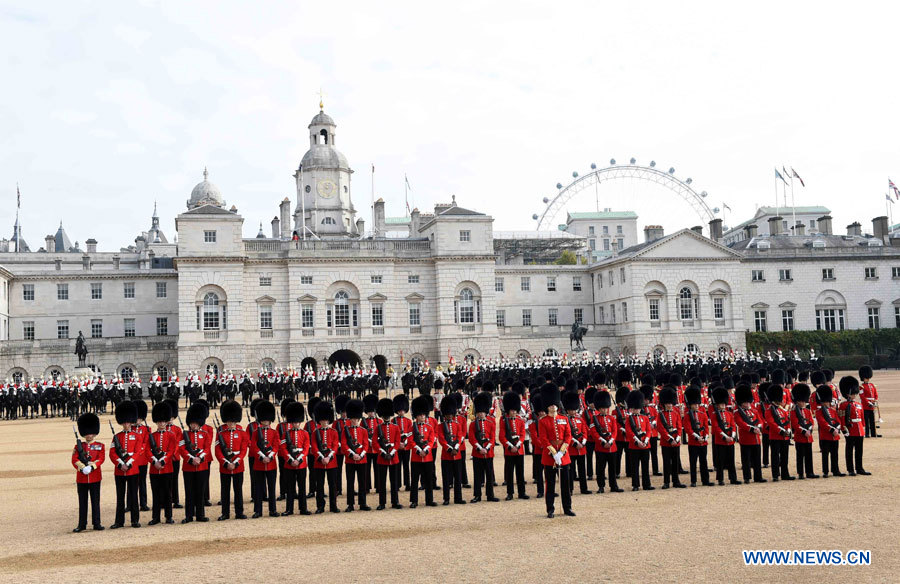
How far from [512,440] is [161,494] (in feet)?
18.0

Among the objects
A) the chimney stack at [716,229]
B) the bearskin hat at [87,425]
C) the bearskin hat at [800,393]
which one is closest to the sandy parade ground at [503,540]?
the bearskin hat at [87,425]

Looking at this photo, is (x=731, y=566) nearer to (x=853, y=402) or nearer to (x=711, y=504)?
(x=711, y=504)

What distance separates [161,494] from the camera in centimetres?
1302

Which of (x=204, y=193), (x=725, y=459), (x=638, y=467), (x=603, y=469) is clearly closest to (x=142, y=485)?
(x=603, y=469)

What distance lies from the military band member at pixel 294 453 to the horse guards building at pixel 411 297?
3914cm

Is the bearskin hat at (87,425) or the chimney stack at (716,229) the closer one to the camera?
the bearskin hat at (87,425)

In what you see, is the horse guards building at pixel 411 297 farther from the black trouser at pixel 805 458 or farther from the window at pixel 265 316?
the black trouser at pixel 805 458

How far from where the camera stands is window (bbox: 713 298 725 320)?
191 feet

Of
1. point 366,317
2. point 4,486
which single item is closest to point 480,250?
point 366,317

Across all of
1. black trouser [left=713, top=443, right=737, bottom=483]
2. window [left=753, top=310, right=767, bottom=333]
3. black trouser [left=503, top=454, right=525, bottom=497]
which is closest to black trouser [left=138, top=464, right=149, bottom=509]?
black trouser [left=503, top=454, right=525, bottom=497]

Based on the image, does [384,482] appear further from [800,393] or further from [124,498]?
[800,393]

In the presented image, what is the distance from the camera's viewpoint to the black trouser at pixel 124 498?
41.6ft

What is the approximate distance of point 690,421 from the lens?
1509cm

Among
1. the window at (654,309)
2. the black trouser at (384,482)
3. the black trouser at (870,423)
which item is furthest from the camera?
the window at (654,309)
